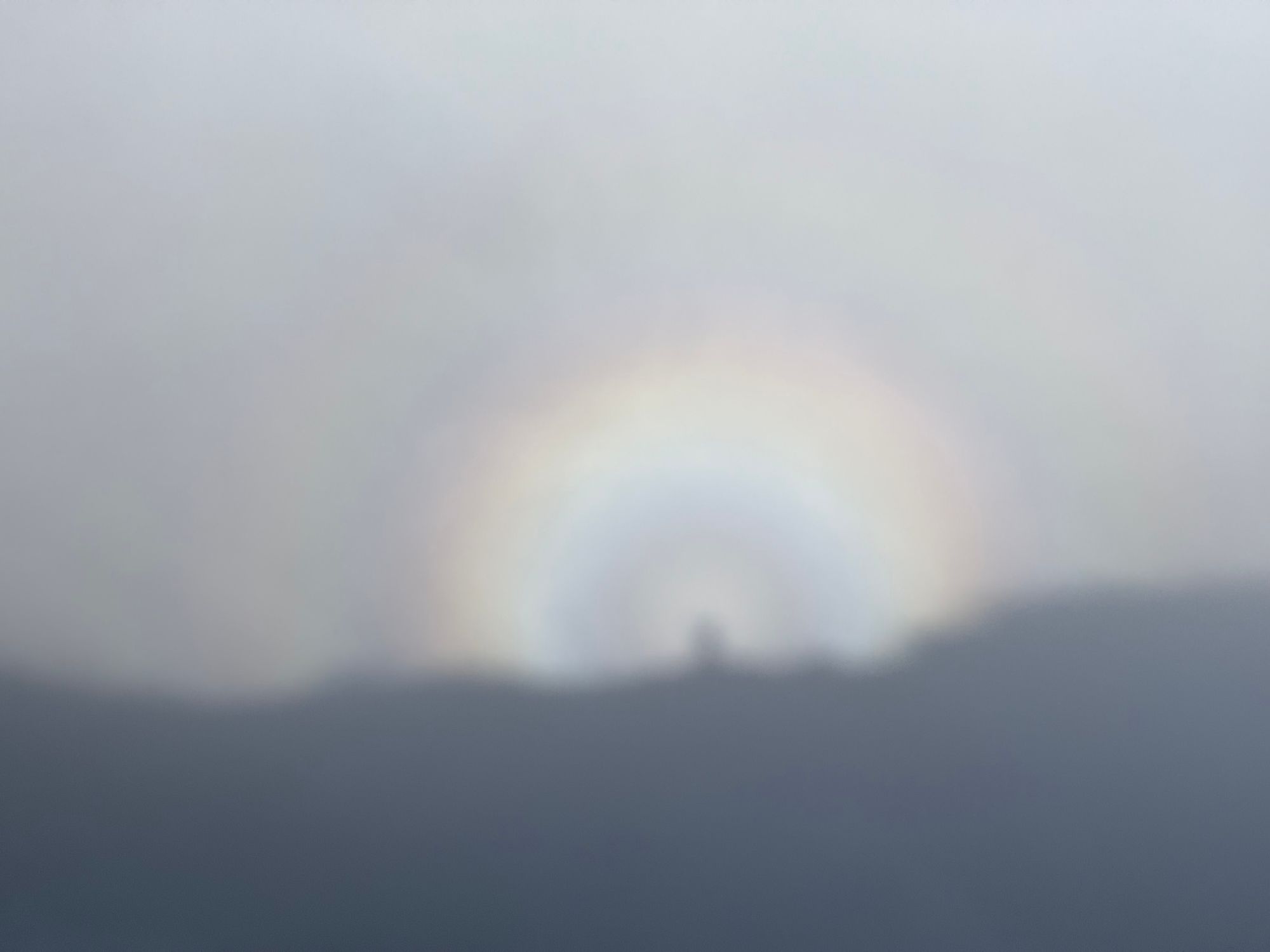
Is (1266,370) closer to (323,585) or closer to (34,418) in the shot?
(323,585)

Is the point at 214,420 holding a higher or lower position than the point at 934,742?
higher

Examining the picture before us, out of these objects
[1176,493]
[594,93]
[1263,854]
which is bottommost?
[1263,854]

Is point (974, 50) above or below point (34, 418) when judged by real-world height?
above

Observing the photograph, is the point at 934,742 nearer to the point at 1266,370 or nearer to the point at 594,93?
the point at 1266,370

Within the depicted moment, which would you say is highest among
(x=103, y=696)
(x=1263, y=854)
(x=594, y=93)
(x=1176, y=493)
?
(x=594, y=93)

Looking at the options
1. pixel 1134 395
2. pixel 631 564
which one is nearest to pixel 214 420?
pixel 631 564

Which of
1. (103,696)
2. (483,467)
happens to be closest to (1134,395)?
(483,467)
